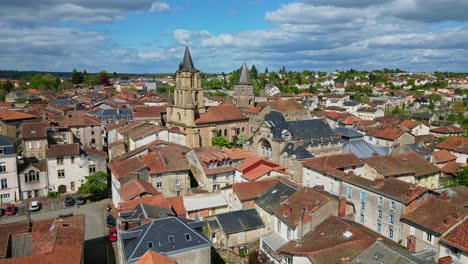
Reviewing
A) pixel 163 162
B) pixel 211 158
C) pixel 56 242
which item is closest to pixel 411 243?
pixel 211 158

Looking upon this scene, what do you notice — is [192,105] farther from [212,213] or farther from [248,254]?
[248,254]

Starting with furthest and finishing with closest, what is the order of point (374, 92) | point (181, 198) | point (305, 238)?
point (374, 92)
point (181, 198)
point (305, 238)

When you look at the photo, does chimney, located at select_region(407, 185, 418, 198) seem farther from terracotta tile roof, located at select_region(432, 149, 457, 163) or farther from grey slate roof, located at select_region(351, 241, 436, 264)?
terracotta tile roof, located at select_region(432, 149, 457, 163)

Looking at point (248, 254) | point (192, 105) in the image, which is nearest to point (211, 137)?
point (192, 105)

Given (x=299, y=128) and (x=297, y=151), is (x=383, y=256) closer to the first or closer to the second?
(x=297, y=151)

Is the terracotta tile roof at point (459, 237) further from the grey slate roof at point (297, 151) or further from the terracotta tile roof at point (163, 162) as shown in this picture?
the terracotta tile roof at point (163, 162)

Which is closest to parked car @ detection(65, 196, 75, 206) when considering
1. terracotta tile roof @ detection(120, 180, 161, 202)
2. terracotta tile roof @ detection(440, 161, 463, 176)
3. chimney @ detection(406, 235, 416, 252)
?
terracotta tile roof @ detection(120, 180, 161, 202)
